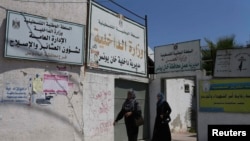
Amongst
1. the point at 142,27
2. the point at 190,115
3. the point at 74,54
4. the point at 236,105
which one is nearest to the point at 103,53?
the point at 74,54

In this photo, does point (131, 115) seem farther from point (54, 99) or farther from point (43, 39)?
point (43, 39)

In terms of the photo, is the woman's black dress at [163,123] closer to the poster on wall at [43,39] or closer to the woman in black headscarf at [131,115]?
the woman in black headscarf at [131,115]

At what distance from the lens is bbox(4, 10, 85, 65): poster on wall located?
8945 millimetres

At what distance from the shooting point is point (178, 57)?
1400 centimetres

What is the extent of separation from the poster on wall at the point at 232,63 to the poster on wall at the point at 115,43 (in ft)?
10.3

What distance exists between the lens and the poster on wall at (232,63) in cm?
1215

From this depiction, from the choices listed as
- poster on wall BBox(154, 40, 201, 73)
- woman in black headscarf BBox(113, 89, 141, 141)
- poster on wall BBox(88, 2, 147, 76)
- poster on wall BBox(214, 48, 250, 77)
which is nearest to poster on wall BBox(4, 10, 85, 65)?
poster on wall BBox(88, 2, 147, 76)

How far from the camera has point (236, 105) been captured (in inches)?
476

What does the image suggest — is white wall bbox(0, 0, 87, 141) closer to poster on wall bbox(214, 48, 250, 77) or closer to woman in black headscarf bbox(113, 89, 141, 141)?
woman in black headscarf bbox(113, 89, 141, 141)

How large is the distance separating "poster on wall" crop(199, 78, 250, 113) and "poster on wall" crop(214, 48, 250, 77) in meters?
Answer: 0.22

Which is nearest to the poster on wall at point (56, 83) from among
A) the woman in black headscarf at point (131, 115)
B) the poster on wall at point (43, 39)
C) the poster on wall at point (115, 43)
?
the poster on wall at point (43, 39)

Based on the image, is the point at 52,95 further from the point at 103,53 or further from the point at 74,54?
the point at 103,53

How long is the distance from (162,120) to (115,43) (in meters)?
3.97

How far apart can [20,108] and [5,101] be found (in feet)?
1.50
